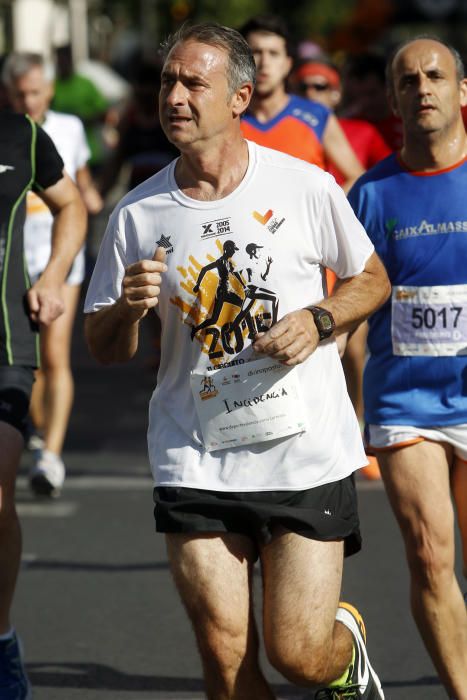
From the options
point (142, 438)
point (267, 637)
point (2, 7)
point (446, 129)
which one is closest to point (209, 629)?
point (267, 637)

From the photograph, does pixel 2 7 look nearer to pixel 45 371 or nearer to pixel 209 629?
pixel 45 371

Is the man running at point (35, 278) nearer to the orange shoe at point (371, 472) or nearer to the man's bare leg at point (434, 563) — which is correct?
the orange shoe at point (371, 472)

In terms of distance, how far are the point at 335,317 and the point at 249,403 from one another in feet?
1.08

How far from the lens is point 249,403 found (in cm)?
429

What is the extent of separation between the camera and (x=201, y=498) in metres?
4.27

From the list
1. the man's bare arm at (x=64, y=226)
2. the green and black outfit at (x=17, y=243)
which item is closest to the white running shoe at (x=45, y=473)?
the man's bare arm at (x=64, y=226)

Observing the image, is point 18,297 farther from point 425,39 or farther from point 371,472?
point 371,472

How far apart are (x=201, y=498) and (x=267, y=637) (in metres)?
0.41

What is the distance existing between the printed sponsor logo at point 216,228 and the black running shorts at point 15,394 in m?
1.26

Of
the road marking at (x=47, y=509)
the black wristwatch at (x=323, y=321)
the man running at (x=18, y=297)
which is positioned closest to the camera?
the black wristwatch at (x=323, y=321)

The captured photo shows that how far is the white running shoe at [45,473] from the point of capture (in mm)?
8406

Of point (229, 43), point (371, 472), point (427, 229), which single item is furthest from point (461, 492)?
point (371, 472)

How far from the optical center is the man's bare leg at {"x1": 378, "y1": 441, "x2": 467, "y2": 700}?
15.9 feet

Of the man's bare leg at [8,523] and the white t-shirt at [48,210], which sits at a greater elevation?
the white t-shirt at [48,210]
